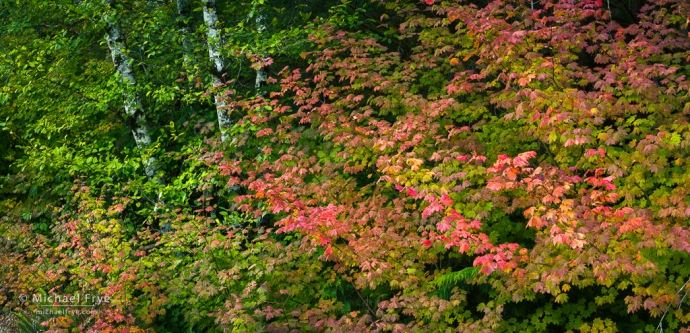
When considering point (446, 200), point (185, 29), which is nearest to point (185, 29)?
point (185, 29)

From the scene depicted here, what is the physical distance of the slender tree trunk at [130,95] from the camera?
30.6ft

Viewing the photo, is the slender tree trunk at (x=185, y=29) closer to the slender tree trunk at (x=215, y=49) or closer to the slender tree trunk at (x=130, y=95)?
the slender tree trunk at (x=215, y=49)

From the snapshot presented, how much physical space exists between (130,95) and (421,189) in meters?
4.79

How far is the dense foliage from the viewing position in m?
5.77

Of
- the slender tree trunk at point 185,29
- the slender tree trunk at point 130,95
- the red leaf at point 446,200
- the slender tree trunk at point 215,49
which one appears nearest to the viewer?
the red leaf at point 446,200

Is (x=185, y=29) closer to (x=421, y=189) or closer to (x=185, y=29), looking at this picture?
(x=185, y=29)

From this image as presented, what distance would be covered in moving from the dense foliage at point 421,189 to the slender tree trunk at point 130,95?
0.04 meters

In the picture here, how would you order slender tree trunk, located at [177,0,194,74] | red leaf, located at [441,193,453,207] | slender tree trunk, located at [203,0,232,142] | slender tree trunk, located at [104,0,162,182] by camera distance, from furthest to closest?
slender tree trunk, located at [104,0,162,182] → slender tree trunk, located at [177,0,194,74] → slender tree trunk, located at [203,0,232,142] → red leaf, located at [441,193,453,207]

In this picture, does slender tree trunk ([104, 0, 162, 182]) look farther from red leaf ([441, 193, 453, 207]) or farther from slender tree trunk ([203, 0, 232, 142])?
red leaf ([441, 193, 453, 207])

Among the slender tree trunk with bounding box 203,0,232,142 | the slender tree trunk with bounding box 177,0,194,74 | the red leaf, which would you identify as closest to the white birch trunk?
the slender tree trunk with bounding box 177,0,194,74

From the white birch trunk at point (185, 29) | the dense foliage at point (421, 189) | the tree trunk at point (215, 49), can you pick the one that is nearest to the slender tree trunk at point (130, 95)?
the dense foliage at point (421, 189)

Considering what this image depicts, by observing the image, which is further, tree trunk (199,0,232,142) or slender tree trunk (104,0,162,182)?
slender tree trunk (104,0,162,182)

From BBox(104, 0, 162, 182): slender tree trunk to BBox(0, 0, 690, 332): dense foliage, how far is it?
4cm

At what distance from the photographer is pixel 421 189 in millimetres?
6254
